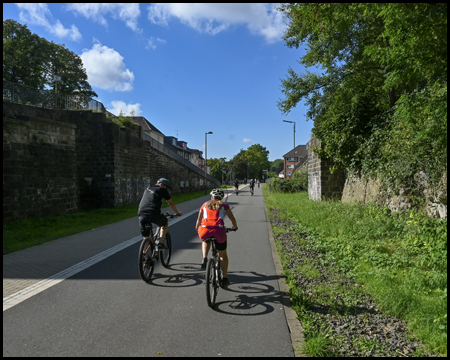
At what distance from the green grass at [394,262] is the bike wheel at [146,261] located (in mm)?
2440

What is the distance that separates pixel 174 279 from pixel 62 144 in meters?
11.3

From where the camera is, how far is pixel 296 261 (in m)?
6.97

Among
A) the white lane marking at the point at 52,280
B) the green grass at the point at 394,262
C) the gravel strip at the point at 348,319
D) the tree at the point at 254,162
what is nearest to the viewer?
the gravel strip at the point at 348,319

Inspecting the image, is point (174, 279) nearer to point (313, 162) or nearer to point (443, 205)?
point (443, 205)

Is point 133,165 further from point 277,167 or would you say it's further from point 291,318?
point 277,167

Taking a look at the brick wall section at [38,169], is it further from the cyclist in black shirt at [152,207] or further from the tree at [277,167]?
the tree at [277,167]

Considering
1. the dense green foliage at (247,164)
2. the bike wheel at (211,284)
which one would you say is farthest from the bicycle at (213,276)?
the dense green foliage at (247,164)

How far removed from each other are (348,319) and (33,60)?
4202 centimetres

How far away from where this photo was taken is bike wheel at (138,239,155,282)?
5605 millimetres

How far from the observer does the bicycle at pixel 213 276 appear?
4.52 meters

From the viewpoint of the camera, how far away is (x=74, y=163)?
613 inches

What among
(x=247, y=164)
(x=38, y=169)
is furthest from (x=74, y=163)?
(x=247, y=164)

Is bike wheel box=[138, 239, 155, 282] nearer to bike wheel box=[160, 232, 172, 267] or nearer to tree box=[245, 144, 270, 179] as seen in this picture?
bike wheel box=[160, 232, 172, 267]

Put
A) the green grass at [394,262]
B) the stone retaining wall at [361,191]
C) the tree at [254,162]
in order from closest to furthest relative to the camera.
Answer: the green grass at [394,262], the stone retaining wall at [361,191], the tree at [254,162]
